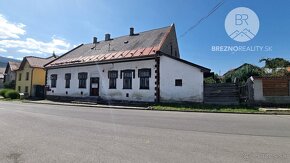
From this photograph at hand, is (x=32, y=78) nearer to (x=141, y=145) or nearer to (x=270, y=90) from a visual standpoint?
(x=270, y=90)

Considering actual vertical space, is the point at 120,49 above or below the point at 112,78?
above

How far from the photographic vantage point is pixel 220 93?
2006 cm

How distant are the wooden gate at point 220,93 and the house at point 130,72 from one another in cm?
78

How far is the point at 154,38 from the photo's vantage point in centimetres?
2539

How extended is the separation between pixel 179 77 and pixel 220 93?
12.4ft

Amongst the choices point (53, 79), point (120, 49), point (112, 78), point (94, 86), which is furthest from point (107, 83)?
point (53, 79)

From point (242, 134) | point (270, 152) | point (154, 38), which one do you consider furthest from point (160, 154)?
point (154, 38)

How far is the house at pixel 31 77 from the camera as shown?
115 feet

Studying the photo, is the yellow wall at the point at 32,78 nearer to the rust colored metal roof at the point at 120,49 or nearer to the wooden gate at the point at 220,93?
the rust colored metal roof at the point at 120,49

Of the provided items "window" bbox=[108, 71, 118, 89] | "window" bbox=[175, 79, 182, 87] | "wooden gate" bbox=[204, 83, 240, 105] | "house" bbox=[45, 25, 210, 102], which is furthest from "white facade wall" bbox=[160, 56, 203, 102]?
"window" bbox=[108, 71, 118, 89]

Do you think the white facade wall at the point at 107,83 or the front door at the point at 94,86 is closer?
the white facade wall at the point at 107,83

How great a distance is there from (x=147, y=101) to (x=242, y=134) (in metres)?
14.2

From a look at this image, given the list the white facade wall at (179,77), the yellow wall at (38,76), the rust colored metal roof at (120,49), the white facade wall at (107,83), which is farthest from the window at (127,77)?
the yellow wall at (38,76)

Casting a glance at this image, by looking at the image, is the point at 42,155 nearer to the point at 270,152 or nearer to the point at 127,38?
the point at 270,152
